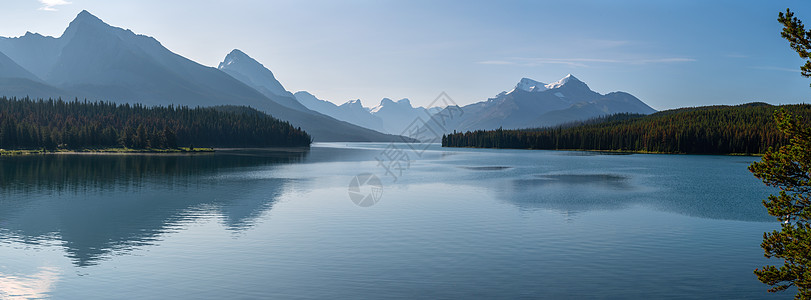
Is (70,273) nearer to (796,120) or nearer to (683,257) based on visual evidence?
(796,120)

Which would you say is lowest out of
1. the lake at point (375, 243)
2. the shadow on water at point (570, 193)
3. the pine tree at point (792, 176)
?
the lake at point (375, 243)

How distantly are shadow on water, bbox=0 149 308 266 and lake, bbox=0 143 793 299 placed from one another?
0.25 metres

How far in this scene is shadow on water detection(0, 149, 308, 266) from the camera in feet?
132

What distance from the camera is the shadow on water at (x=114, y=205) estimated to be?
1581 inches

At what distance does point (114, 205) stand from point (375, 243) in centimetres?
3510

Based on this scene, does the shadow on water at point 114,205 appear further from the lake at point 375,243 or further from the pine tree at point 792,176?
the pine tree at point 792,176

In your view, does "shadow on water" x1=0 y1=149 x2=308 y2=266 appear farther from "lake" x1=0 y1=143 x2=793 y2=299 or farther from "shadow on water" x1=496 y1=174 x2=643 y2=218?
"shadow on water" x1=496 y1=174 x2=643 y2=218

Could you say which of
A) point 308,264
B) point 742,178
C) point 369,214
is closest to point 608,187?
point 742,178

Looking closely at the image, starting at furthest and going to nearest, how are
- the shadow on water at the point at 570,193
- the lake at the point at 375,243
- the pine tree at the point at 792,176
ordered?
the shadow on water at the point at 570,193 < the lake at the point at 375,243 < the pine tree at the point at 792,176

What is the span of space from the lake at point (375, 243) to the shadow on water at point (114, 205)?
247 mm

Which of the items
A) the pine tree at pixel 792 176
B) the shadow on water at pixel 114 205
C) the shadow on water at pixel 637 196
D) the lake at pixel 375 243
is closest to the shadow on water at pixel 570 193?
the shadow on water at pixel 637 196

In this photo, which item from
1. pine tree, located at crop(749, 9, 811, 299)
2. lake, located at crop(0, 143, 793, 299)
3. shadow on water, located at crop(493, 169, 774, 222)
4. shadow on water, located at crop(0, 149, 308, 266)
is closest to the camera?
pine tree, located at crop(749, 9, 811, 299)

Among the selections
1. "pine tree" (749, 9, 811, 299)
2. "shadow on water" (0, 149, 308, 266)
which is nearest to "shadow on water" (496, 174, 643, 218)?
"shadow on water" (0, 149, 308, 266)

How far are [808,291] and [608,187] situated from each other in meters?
67.7
